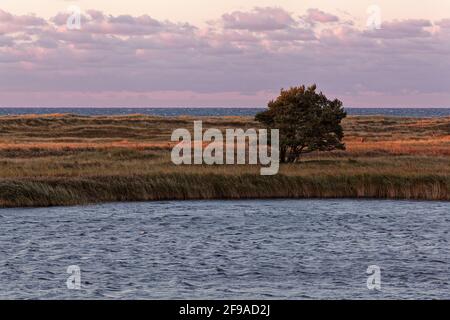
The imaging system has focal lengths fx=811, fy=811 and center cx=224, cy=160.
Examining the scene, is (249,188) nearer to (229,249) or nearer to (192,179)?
(192,179)

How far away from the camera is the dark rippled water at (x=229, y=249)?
26844 mm

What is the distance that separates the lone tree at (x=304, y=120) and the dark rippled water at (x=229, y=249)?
11307 mm

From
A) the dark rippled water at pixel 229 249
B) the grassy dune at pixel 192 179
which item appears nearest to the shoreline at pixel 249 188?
the grassy dune at pixel 192 179

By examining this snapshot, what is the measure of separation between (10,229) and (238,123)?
83.5m

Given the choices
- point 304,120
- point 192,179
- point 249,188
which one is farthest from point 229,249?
point 304,120

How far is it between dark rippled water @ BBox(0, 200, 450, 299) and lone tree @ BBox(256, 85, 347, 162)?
11307 mm

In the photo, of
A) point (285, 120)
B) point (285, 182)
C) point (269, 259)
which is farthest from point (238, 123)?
point (269, 259)

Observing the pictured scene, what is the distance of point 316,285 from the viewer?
2728 cm

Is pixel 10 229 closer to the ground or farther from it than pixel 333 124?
closer to the ground

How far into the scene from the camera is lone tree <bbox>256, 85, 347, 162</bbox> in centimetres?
5741

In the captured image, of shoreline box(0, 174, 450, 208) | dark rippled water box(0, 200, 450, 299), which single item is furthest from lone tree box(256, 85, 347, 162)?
dark rippled water box(0, 200, 450, 299)

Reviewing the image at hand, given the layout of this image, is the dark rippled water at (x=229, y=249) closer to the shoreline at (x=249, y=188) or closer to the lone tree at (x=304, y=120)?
the shoreline at (x=249, y=188)

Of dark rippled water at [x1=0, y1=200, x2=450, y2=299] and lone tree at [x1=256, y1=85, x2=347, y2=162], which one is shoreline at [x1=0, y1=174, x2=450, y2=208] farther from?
lone tree at [x1=256, y1=85, x2=347, y2=162]
